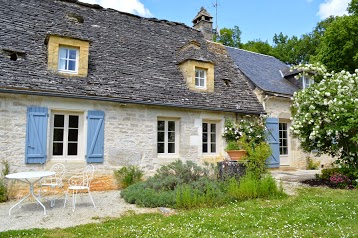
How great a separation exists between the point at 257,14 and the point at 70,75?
9.99 m

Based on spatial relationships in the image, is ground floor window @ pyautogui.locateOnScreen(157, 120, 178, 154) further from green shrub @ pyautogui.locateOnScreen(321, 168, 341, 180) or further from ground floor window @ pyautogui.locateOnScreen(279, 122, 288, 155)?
ground floor window @ pyautogui.locateOnScreen(279, 122, 288, 155)

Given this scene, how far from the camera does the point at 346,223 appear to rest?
4.74 meters

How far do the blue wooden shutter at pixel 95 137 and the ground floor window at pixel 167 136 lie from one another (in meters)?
1.94

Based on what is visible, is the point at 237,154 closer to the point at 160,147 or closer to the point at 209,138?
the point at 209,138

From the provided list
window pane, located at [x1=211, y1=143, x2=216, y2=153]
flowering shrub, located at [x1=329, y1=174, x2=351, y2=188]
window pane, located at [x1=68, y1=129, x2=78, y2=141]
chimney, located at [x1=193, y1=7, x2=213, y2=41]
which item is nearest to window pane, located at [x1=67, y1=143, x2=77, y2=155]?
window pane, located at [x1=68, y1=129, x2=78, y2=141]

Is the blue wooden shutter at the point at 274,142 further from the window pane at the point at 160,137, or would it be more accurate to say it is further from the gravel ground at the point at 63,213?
the gravel ground at the point at 63,213

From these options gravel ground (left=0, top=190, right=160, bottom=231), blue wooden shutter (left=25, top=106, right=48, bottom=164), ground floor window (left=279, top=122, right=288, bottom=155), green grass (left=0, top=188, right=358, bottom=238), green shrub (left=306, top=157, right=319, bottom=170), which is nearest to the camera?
green grass (left=0, top=188, right=358, bottom=238)

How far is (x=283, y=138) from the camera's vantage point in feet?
43.1

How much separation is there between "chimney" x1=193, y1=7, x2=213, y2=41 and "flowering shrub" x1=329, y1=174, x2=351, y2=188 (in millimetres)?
8632

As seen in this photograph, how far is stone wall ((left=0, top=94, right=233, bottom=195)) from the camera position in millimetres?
7242

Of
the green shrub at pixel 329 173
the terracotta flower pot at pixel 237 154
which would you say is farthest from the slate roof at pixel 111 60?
the green shrub at pixel 329 173

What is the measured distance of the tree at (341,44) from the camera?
17000mm

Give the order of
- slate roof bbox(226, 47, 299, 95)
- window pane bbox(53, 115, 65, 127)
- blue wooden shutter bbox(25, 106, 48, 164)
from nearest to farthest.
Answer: blue wooden shutter bbox(25, 106, 48, 164)
window pane bbox(53, 115, 65, 127)
slate roof bbox(226, 47, 299, 95)

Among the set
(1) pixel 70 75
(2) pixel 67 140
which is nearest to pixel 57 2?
(1) pixel 70 75
